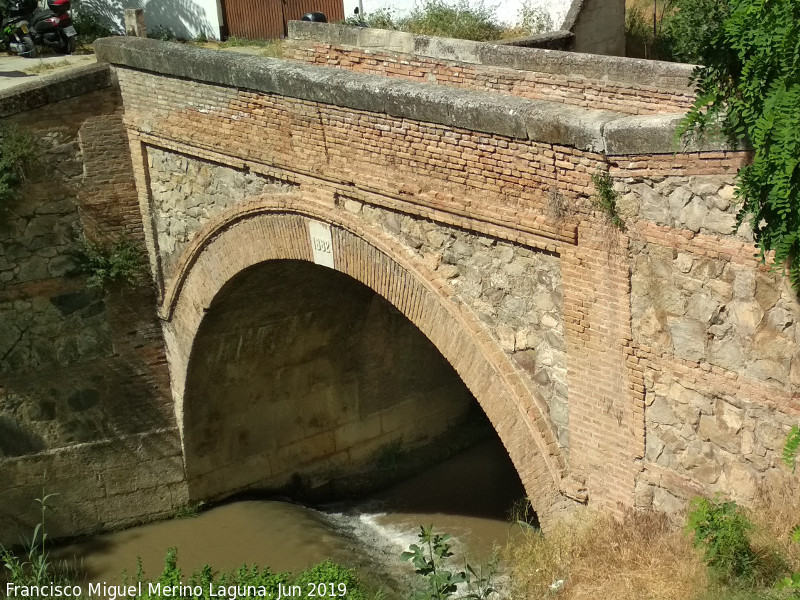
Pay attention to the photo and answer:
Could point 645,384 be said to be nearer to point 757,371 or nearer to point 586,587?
point 757,371

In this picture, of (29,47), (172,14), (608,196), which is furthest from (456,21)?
(608,196)

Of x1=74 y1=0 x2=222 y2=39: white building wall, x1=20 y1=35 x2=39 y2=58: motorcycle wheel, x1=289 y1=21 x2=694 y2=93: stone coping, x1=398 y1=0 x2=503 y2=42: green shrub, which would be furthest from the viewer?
x1=74 y1=0 x2=222 y2=39: white building wall

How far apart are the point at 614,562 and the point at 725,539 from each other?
30.3 inches

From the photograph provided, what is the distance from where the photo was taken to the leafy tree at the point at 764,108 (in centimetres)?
466

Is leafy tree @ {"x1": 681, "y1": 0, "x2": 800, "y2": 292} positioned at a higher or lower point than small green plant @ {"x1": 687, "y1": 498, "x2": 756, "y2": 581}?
higher

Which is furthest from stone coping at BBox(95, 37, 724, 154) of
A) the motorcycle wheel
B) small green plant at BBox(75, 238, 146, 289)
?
the motorcycle wheel

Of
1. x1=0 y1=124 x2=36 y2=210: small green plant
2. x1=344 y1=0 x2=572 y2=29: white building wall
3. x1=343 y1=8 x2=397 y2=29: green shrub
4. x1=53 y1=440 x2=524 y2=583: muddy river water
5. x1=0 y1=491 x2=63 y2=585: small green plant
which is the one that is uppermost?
x1=344 y1=0 x2=572 y2=29: white building wall

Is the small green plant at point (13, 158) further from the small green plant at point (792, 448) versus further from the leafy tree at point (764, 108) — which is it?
the small green plant at point (792, 448)

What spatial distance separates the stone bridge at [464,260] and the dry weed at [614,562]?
0.55ft

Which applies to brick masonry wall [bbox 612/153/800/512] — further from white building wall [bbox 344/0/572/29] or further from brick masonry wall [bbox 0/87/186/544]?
white building wall [bbox 344/0/572/29]

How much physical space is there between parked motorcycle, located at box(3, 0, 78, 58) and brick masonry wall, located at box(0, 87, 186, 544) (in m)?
4.33

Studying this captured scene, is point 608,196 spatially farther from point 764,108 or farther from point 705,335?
point 764,108

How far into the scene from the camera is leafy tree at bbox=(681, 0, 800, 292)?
4656 millimetres

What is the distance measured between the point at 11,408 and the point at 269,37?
7.28m
